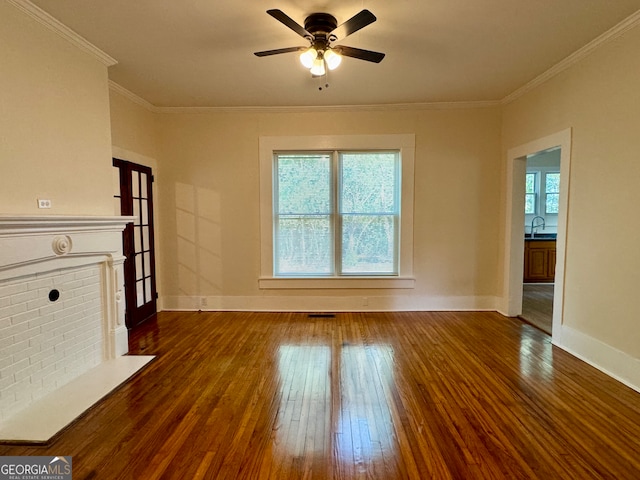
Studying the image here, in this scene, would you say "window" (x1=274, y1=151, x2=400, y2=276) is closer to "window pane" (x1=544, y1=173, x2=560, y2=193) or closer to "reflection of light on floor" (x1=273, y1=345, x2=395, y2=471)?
"reflection of light on floor" (x1=273, y1=345, x2=395, y2=471)

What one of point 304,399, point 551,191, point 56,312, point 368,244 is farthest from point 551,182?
point 56,312

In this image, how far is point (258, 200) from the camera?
4527 mm

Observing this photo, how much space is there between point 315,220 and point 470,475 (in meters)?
3.41

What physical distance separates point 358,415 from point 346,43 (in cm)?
308

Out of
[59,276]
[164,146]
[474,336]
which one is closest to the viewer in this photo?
[59,276]

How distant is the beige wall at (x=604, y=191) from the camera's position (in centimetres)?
253

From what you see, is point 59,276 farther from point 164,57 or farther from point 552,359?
point 552,359

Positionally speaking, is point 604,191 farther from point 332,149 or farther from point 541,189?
point 541,189

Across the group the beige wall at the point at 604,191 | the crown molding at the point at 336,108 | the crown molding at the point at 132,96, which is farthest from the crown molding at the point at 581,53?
the crown molding at the point at 132,96

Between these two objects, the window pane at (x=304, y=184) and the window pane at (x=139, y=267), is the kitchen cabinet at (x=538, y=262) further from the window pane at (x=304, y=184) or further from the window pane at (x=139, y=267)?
the window pane at (x=139, y=267)

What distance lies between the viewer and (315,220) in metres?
4.60

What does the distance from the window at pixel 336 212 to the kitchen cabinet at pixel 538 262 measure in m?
3.61

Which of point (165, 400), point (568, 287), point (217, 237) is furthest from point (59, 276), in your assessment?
point (568, 287)

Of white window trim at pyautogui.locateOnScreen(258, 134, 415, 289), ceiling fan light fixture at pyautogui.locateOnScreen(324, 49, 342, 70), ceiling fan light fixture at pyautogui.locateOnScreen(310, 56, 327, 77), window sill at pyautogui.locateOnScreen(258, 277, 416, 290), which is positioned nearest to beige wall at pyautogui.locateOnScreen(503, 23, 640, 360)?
white window trim at pyautogui.locateOnScreen(258, 134, 415, 289)
